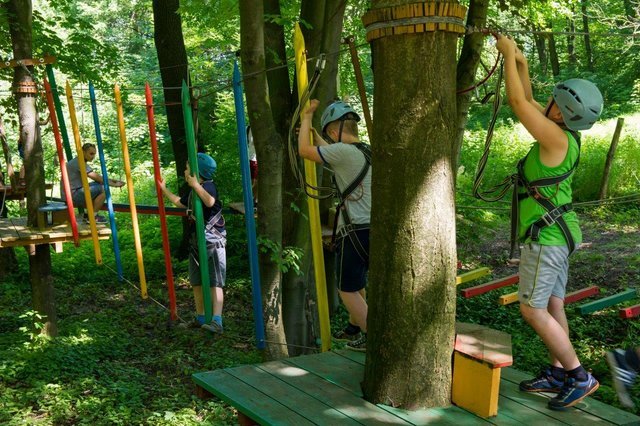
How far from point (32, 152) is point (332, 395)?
5194mm

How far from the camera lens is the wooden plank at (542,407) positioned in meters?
3.04

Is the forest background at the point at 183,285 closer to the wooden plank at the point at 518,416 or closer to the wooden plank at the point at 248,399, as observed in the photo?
the wooden plank at the point at 248,399

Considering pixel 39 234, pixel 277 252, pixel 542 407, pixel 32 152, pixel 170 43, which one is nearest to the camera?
pixel 542 407

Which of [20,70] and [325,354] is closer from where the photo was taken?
[325,354]

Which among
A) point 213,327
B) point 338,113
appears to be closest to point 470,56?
point 338,113

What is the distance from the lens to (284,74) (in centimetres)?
689

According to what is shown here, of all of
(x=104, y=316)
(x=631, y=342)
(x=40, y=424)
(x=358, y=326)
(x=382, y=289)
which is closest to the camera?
(x=382, y=289)

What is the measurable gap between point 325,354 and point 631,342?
12.9 ft

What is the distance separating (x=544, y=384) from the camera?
3.38 m

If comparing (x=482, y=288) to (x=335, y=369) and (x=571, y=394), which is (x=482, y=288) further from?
(x=571, y=394)

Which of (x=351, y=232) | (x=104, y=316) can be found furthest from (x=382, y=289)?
(x=104, y=316)

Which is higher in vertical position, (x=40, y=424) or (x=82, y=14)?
(x=82, y=14)

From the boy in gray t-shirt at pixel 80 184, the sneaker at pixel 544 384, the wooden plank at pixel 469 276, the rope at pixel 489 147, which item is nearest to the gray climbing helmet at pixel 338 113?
the rope at pixel 489 147

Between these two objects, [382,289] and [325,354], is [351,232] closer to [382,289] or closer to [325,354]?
[325,354]
